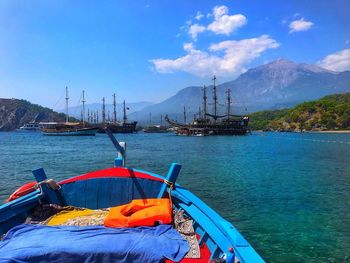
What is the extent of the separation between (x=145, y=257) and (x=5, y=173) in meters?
30.1

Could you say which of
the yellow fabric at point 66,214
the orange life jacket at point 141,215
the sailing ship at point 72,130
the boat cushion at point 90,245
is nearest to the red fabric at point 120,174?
the yellow fabric at point 66,214

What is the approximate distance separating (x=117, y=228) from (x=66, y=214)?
2.08m

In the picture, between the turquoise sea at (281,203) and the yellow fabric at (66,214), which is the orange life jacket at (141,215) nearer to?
the yellow fabric at (66,214)

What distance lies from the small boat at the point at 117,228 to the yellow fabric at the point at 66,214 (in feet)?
0.08

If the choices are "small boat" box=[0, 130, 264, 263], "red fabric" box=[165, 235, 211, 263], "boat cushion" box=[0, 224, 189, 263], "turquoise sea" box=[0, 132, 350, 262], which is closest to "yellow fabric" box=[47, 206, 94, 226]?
"small boat" box=[0, 130, 264, 263]

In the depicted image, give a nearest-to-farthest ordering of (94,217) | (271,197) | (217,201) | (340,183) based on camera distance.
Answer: (94,217) → (217,201) → (271,197) → (340,183)

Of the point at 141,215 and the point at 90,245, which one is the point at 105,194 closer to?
the point at 141,215

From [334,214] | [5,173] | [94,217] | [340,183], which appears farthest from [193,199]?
[5,173]

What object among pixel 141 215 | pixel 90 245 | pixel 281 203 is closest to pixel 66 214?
pixel 141 215

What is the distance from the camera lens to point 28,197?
882cm

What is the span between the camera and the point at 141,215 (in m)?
7.55

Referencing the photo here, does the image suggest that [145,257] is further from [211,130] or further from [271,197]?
[211,130]

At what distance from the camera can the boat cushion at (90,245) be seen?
5.85 m

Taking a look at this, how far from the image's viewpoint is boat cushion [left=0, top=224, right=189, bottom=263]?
19.2 feet
